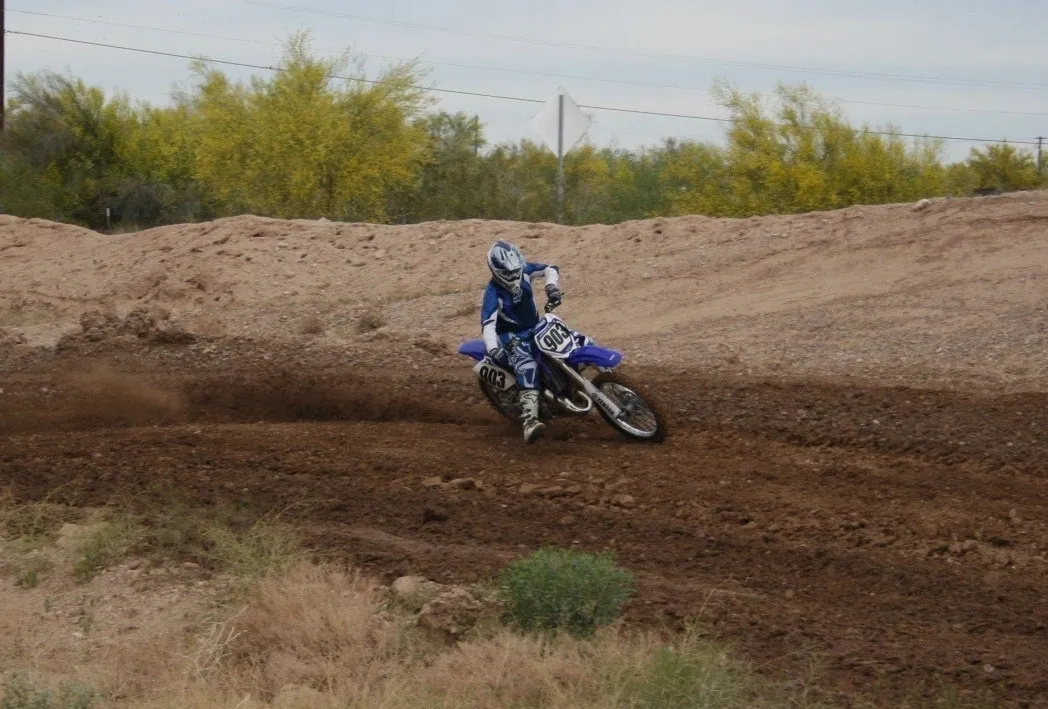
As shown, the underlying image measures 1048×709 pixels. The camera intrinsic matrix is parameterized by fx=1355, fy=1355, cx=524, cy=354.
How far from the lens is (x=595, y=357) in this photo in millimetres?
11617

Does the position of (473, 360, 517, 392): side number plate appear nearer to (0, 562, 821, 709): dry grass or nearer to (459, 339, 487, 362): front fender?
(459, 339, 487, 362): front fender

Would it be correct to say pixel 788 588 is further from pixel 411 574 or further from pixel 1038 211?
pixel 1038 211

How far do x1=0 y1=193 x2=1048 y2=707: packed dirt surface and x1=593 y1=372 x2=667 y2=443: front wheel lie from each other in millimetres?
164

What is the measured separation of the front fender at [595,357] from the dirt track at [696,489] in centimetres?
79

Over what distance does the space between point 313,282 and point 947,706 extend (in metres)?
18.6

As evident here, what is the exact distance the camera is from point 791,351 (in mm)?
16938

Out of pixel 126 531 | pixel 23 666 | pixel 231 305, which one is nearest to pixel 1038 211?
pixel 231 305

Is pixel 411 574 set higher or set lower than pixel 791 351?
lower

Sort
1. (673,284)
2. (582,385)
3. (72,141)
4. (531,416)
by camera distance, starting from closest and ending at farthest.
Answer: (582,385) < (531,416) < (673,284) < (72,141)

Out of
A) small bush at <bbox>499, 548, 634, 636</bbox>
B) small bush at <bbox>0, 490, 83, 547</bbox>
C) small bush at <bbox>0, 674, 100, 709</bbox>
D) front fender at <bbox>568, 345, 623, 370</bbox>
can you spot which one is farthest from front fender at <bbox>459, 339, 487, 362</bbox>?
small bush at <bbox>0, 674, 100, 709</bbox>

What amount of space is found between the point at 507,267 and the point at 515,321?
62 centimetres

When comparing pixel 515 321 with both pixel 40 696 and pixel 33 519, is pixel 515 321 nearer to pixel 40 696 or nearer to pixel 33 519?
pixel 33 519

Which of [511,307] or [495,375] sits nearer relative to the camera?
[511,307]

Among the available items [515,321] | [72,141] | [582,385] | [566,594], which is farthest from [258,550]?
[72,141]
